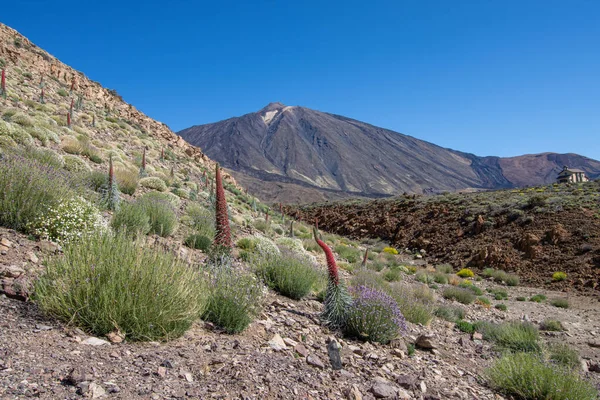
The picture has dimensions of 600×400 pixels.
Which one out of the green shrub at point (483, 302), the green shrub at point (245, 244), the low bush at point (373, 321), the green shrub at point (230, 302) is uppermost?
the green shrub at point (245, 244)

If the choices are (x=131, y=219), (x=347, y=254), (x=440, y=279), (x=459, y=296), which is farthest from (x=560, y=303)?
(x=131, y=219)

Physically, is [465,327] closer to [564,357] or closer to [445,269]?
[564,357]

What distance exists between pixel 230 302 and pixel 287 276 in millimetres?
1909

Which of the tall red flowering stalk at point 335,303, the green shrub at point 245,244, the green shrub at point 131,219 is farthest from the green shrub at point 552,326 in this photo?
the green shrub at point 131,219

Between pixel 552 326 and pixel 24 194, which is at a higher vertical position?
pixel 24 194

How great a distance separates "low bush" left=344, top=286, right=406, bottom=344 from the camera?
14.3 feet

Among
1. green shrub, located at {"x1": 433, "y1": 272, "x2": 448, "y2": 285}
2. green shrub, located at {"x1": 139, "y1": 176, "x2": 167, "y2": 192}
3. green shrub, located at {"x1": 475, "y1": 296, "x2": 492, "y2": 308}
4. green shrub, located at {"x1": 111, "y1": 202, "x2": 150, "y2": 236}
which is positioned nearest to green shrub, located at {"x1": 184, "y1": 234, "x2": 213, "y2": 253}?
green shrub, located at {"x1": 111, "y1": 202, "x2": 150, "y2": 236}

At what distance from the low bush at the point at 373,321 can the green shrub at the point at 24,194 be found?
3.95 m

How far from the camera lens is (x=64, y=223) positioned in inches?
175

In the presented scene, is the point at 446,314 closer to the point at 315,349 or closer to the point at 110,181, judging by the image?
the point at 315,349

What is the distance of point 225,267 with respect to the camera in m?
4.33

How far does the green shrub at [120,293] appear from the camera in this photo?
2.85m

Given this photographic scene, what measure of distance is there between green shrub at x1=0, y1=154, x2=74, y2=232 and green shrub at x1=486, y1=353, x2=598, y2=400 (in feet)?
18.5

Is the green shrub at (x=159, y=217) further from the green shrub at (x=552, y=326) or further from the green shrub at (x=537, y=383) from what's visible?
the green shrub at (x=552, y=326)
